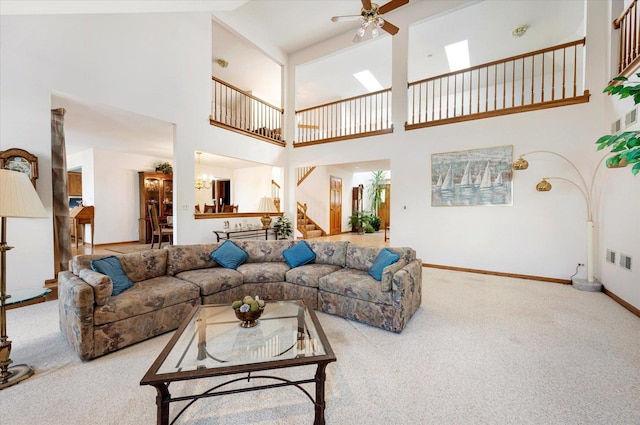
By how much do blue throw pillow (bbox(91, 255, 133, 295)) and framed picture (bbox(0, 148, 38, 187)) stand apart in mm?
1583

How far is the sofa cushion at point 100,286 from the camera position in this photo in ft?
6.93

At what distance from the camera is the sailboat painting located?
4617 mm

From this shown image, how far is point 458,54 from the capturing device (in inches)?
252

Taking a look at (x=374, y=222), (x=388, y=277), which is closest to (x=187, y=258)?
(x=388, y=277)

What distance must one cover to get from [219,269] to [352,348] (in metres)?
1.87

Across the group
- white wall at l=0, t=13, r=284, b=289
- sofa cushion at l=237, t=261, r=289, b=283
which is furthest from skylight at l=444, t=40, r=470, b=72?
sofa cushion at l=237, t=261, r=289, b=283

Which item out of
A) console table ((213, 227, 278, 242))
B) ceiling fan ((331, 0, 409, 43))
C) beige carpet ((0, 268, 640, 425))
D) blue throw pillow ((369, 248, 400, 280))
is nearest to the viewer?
beige carpet ((0, 268, 640, 425))

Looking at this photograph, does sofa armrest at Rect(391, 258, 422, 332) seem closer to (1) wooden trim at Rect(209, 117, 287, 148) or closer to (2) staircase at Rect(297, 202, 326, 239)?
(1) wooden trim at Rect(209, 117, 287, 148)

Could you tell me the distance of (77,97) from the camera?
11.8ft

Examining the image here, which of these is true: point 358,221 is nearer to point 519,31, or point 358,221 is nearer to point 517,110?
point 517,110

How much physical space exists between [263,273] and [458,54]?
686cm

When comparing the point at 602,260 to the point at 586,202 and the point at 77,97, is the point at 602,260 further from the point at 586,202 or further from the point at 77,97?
the point at 77,97

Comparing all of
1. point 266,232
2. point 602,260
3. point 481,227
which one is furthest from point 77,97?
point 602,260

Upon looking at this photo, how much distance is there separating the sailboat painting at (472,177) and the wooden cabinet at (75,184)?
9.51 m
